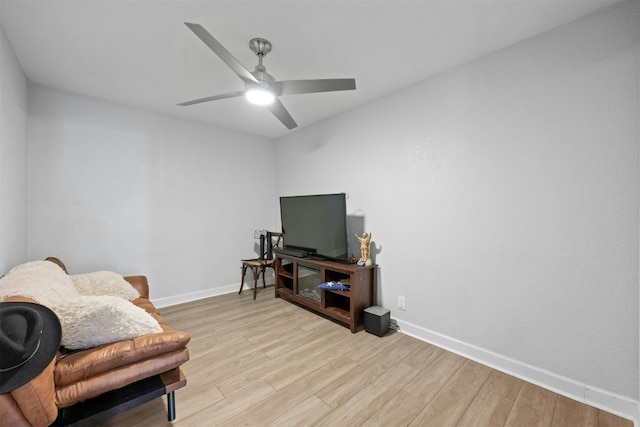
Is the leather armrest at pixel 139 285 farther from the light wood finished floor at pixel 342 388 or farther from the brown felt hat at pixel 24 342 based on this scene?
the brown felt hat at pixel 24 342

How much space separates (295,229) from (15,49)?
290 cm

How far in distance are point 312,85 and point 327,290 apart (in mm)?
2079

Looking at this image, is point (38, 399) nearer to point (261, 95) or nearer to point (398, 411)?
point (398, 411)

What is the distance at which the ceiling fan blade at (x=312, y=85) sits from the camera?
172cm

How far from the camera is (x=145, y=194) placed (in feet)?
10.5

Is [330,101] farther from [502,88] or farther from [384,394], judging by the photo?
[384,394]

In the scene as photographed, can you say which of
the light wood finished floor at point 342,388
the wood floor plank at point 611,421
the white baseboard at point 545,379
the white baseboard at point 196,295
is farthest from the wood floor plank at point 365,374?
the white baseboard at point 196,295

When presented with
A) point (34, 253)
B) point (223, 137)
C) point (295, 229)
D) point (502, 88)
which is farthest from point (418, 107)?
point (34, 253)

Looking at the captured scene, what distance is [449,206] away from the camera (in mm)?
2289

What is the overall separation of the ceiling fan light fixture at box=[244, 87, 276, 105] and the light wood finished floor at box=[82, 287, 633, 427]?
203cm

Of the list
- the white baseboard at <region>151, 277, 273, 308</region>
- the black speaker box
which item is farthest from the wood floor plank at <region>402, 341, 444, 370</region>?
the white baseboard at <region>151, 277, 273, 308</region>

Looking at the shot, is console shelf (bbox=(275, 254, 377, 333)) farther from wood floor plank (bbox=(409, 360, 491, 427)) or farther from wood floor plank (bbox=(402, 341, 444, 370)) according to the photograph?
wood floor plank (bbox=(409, 360, 491, 427))

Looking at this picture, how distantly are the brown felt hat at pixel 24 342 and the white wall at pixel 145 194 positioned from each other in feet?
7.49

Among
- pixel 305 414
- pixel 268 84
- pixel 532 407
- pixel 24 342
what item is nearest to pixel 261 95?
pixel 268 84
